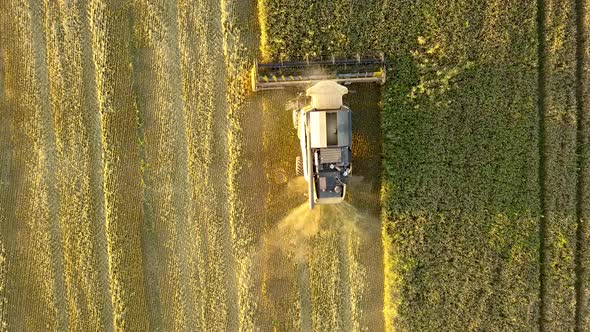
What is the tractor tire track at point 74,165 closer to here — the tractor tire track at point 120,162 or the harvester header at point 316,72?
the tractor tire track at point 120,162

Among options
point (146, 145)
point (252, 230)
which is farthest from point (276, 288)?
point (146, 145)

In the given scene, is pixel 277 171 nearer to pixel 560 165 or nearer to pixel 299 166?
pixel 299 166

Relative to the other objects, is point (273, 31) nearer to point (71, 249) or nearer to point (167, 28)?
point (167, 28)

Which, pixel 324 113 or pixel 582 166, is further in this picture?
pixel 582 166

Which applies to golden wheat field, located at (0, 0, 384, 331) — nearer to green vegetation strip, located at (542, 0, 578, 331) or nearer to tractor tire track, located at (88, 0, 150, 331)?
tractor tire track, located at (88, 0, 150, 331)

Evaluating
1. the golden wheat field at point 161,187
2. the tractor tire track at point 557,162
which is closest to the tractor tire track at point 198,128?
the golden wheat field at point 161,187

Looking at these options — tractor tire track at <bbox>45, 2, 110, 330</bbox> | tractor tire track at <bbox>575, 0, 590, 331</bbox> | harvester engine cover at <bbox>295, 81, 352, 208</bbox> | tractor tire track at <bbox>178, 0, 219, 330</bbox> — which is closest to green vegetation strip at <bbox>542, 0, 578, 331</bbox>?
tractor tire track at <bbox>575, 0, 590, 331</bbox>

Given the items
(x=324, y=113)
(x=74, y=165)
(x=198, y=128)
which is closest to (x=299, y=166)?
(x=324, y=113)
